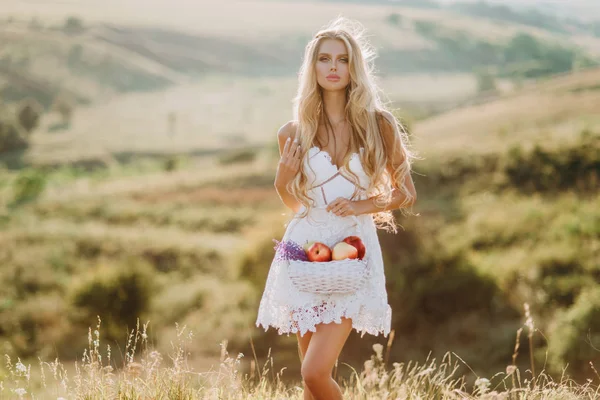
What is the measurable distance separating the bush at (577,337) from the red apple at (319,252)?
1839 centimetres

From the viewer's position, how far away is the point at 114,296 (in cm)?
2927

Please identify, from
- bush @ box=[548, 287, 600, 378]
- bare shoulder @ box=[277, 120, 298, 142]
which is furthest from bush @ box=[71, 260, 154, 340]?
bare shoulder @ box=[277, 120, 298, 142]

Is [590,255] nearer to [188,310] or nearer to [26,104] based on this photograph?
[188,310]

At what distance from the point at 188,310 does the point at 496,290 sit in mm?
12755

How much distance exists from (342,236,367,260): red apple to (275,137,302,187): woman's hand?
0.49 meters

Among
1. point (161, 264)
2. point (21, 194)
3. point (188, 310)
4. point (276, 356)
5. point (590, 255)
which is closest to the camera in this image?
point (276, 356)

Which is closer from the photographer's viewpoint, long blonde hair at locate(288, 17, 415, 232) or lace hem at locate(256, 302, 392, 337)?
lace hem at locate(256, 302, 392, 337)

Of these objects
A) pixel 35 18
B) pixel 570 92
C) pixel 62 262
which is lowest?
pixel 62 262

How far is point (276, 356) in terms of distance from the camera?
24062mm

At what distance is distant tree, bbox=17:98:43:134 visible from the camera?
7025cm

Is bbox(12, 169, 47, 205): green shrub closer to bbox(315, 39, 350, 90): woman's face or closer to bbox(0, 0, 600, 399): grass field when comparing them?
bbox(0, 0, 600, 399): grass field

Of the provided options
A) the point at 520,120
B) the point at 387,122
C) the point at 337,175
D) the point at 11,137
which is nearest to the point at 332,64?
the point at 387,122

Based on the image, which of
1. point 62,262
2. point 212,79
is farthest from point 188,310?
point 212,79

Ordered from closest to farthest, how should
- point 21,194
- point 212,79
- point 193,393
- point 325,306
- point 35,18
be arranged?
1. point 325,306
2. point 193,393
3. point 21,194
4. point 35,18
5. point 212,79
